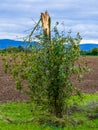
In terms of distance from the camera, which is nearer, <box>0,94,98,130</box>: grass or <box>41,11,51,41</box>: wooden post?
<box>0,94,98,130</box>: grass

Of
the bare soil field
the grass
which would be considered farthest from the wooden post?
the grass

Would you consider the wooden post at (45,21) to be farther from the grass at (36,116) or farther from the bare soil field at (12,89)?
the grass at (36,116)

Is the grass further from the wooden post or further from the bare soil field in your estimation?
the wooden post

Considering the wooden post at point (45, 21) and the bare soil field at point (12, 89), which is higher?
the wooden post at point (45, 21)

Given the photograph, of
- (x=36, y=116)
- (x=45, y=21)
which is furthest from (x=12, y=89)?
(x=36, y=116)

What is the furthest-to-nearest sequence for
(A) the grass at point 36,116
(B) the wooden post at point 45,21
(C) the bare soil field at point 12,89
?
1. (C) the bare soil field at point 12,89
2. (B) the wooden post at point 45,21
3. (A) the grass at point 36,116

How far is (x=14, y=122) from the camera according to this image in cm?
1538

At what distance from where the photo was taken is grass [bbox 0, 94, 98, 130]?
48.3ft

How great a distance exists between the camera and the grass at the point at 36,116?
48.3 ft

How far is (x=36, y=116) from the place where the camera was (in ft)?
52.9

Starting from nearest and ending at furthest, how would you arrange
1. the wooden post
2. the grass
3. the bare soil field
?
the grass
the wooden post
the bare soil field

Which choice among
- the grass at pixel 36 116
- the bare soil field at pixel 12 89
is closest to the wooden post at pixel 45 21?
the bare soil field at pixel 12 89

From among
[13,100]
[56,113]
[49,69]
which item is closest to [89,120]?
[56,113]

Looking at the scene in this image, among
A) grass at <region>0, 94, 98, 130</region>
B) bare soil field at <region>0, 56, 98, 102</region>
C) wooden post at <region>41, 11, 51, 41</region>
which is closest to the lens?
grass at <region>0, 94, 98, 130</region>
